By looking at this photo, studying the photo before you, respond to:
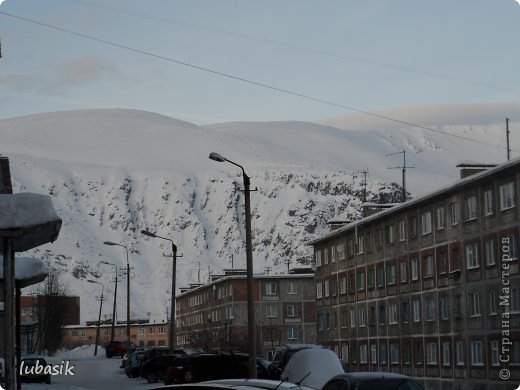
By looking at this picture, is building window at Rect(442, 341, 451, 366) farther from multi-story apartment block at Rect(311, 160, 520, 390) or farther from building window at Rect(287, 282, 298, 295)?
building window at Rect(287, 282, 298, 295)

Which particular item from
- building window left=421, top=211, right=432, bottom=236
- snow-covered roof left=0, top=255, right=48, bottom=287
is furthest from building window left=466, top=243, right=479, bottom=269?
snow-covered roof left=0, top=255, right=48, bottom=287

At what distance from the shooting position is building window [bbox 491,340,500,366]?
64062 mm

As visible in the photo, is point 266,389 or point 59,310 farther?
point 59,310

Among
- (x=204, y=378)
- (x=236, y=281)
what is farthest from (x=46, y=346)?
(x=204, y=378)

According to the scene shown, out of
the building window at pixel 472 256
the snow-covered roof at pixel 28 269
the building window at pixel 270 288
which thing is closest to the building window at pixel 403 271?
the building window at pixel 472 256

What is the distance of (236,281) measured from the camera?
434ft

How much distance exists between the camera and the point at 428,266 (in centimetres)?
7631

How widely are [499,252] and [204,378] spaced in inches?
1233

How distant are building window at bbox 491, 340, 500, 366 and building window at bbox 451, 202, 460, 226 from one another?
31.5 feet

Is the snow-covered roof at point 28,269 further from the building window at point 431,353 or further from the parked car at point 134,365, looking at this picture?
the building window at point 431,353

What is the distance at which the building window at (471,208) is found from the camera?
227 feet

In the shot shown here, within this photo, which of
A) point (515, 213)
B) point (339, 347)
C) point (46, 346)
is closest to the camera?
point (515, 213)

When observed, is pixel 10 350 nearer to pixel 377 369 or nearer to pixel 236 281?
pixel 377 369

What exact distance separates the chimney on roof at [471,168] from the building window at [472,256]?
543cm
